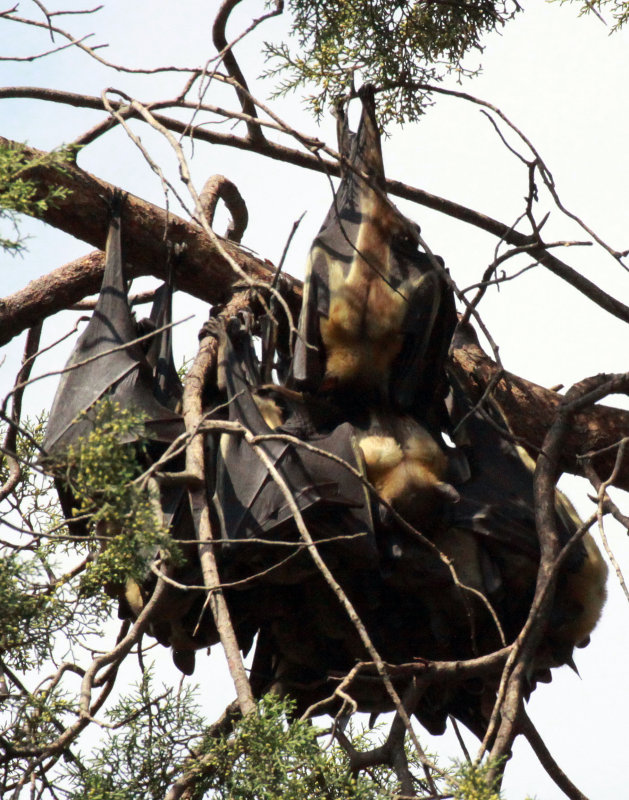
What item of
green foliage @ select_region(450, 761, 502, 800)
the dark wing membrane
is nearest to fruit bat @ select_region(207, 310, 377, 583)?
the dark wing membrane

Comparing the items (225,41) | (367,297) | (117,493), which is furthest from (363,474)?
(225,41)

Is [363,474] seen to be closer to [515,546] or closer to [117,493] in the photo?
[515,546]

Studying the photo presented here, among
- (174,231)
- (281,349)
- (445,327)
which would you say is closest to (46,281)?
(174,231)

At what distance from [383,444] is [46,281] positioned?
4.58ft

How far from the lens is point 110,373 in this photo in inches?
158

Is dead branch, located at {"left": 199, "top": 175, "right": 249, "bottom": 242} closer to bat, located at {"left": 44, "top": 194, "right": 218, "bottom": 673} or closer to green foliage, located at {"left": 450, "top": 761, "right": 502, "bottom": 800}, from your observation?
bat, located at {"left": 44, "top": 194, "right": 218, "bottom": 673}

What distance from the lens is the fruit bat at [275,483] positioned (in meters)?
3.53

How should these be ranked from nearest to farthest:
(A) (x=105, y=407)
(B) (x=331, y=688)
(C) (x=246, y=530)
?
1. (A) (x=105, y=407)
2. (C) (x=246, y=530)
3. (B) (x=331, y=688)

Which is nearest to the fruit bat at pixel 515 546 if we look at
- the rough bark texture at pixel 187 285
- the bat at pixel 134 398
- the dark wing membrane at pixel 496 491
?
the dark wing membrane at pixel 496 491

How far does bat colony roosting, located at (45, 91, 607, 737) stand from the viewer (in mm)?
3766

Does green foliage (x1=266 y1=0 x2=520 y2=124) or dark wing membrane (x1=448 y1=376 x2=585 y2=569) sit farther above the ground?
green foliage (x1=266 y1=0 x2=520 y2=124)

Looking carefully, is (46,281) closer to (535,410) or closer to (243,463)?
(243,463)

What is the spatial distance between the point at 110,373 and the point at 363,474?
98 centimetres

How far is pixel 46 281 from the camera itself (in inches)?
168
